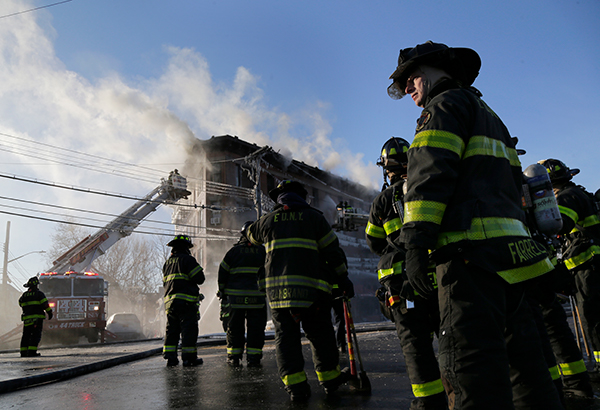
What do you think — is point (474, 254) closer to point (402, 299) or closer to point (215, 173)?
point (402, 299)

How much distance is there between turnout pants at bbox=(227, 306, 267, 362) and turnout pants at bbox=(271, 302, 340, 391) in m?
2.19

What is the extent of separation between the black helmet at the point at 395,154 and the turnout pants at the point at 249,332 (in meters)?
3.31

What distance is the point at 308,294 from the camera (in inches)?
145

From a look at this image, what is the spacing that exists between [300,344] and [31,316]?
30.6 feet

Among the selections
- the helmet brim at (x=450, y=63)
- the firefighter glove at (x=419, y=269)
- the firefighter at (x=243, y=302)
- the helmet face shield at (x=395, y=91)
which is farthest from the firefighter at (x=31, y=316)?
the firefighter glove at (x=419, y=269)

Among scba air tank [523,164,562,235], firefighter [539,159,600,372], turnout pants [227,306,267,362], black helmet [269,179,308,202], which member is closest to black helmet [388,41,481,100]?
scba air tank [523,164,562,235]

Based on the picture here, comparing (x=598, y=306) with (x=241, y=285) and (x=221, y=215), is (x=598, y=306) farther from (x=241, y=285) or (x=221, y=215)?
(x=221, y=215)

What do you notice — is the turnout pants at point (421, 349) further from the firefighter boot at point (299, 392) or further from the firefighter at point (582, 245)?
the firefighter at point (582, 245)

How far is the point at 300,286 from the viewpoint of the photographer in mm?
3705

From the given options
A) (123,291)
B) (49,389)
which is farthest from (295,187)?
(123,291)

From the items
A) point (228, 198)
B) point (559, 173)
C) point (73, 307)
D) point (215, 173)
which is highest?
point (215, 173)

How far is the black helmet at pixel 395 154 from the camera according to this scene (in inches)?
135

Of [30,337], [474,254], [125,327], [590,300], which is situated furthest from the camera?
[125,327]

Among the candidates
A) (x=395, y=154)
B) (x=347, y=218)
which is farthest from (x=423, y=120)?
(x=347, y=218)
